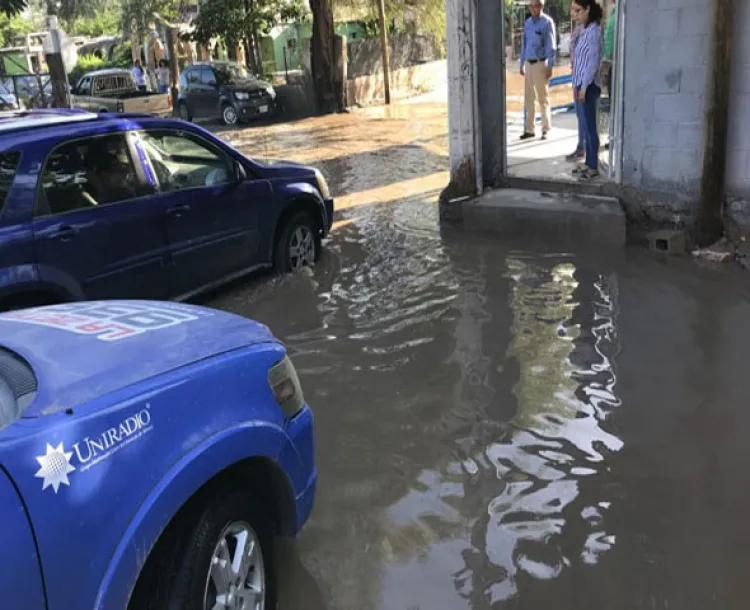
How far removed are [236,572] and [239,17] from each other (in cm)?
2394

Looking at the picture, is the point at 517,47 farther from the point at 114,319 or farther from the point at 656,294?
the point at 114,319

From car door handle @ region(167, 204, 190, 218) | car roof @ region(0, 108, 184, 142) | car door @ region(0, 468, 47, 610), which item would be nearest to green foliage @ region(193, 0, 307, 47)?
car roof @ region(0, 108, 184, 142)

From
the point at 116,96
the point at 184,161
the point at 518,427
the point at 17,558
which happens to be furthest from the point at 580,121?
the point at 116,96

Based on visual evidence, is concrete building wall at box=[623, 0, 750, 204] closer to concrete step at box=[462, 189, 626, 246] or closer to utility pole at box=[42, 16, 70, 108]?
concrete step at box=[462, 189, 626, 246]

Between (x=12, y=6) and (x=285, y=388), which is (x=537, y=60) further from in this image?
(x=285, y=388)

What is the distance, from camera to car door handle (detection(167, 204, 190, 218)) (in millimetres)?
6188

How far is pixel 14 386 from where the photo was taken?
7.85ft

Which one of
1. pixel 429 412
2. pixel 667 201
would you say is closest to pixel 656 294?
pixel 667 201

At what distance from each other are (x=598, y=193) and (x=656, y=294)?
2178 millimetres

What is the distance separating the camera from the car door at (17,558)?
6.13 ft

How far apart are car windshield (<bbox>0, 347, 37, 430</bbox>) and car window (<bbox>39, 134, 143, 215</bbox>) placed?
3.05 meters

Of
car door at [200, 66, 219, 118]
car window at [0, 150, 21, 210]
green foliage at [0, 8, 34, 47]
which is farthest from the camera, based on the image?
green foliage at [0, 8, 34, 47]

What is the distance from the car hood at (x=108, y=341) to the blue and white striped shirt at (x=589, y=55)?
690 centimetres

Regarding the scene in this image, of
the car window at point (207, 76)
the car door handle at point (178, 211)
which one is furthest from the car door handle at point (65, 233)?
the car window at point (207, 76)
